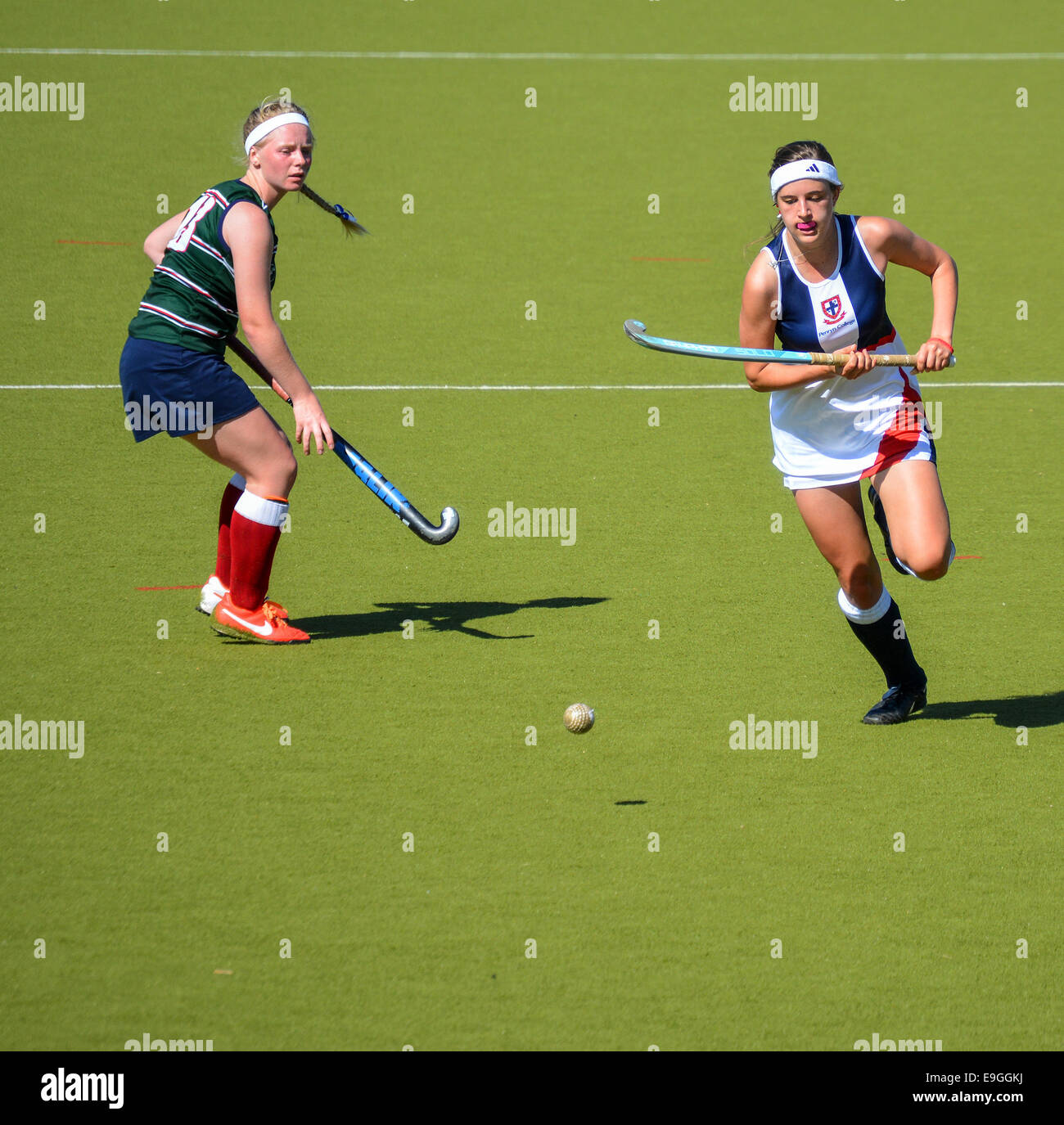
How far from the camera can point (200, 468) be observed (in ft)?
26.2

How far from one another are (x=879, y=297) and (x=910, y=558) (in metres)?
0.80

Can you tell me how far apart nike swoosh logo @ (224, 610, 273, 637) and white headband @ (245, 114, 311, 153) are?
1630 millimetres

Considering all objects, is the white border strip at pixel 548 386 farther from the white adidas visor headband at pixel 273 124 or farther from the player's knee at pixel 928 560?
the player's knee at pixel 928 560

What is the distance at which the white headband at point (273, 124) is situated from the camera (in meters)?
5.54

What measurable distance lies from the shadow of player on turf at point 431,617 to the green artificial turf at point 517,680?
0.08 feet

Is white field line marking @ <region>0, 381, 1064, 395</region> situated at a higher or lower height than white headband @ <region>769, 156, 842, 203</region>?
higher

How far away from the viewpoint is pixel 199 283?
222 inches

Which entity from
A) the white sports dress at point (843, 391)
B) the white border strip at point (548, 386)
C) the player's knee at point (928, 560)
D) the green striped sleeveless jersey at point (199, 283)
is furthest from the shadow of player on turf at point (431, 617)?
the white border strip at point (548, 386)

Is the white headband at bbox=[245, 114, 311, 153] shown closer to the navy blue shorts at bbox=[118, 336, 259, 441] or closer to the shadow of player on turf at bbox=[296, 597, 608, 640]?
the navy blue shorts at bbox=[118, 336, 259, 441]

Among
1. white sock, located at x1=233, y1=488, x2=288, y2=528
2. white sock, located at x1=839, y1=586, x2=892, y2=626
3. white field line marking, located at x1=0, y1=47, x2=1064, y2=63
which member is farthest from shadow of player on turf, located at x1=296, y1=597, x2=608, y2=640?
white field line marking, located at x1=0, y1=47, x2=1064, y2=63

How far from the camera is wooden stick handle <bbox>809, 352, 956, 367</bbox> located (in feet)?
15.6

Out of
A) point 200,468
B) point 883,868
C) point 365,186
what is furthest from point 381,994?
point 365,186

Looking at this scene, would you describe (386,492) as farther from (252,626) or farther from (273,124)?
(273,124)

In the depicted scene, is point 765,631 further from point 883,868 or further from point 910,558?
point 883,868
